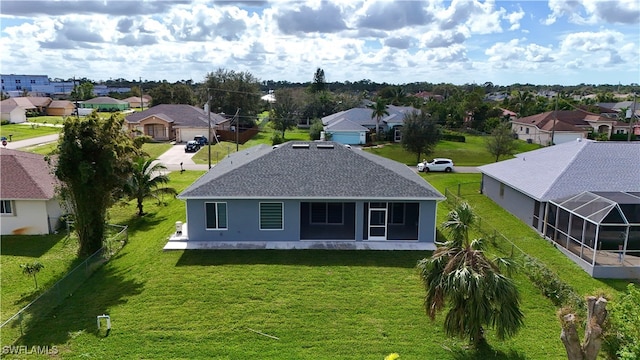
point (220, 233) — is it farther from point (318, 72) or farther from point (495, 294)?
point (318, 72)

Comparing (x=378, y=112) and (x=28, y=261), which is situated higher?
(x=378, y=112)

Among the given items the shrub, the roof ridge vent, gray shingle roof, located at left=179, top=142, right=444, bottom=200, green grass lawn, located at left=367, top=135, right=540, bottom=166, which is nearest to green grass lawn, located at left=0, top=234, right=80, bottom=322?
gray shingle roof, located at left=179, top=142, right=444, bottom=200

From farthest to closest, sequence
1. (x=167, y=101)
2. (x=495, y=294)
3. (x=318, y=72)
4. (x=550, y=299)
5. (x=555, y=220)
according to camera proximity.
Result: (x=318, y=72), (x=167, y=101), (x=555, y=220), (x=550, y=299), (x=495, y=294)

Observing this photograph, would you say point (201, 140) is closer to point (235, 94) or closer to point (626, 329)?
point (235, 94)

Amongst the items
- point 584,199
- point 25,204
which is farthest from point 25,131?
point 584,199

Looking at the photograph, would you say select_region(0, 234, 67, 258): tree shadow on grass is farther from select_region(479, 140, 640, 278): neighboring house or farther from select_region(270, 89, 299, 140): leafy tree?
select_region(270, 89, 299, 140): leafy tree

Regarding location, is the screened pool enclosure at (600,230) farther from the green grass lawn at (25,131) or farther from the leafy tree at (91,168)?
the green grass lawn at (25,131)

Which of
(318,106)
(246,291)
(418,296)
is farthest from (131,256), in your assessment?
(318,106)
